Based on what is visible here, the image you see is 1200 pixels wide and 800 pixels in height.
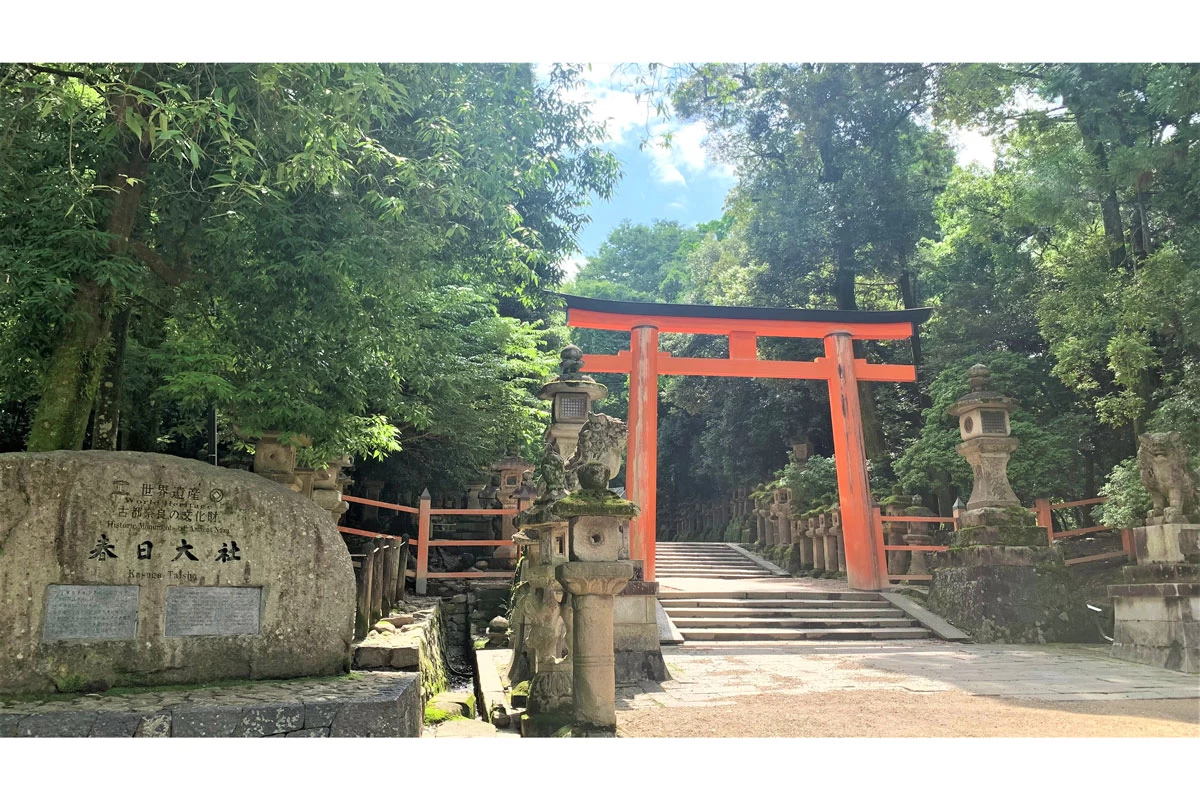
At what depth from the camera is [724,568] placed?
17.5 meters

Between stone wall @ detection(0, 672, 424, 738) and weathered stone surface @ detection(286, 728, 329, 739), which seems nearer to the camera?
stone wall @ detection(0, 672, 424, 738)

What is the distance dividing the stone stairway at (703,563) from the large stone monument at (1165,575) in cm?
833

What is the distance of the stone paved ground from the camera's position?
5070 millimetres

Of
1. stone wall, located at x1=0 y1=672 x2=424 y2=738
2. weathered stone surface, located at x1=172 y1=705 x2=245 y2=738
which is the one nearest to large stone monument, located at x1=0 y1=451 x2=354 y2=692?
stone wall, located at x1=0 y1=672 x2=424 y2=738

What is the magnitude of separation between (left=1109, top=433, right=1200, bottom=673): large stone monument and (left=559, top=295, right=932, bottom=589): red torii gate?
180 inches

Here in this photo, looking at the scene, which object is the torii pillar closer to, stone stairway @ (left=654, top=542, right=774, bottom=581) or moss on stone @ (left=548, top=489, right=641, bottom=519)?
stone stairway @ (left=654, top=542, right=774, bottom=581)

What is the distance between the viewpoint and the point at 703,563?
59.9 ft

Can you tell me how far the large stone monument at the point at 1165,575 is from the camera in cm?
729

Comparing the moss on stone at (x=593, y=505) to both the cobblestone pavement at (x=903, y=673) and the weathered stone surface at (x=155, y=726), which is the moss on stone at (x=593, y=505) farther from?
the weathered stone surface at (x=155, y=726)

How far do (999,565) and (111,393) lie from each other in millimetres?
9700

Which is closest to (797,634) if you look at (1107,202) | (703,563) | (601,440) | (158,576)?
(601,440)

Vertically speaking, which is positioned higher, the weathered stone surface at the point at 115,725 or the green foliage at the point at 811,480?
the green foliage at the point at 811,480

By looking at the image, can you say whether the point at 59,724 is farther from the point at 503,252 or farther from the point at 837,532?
the point at 837,532

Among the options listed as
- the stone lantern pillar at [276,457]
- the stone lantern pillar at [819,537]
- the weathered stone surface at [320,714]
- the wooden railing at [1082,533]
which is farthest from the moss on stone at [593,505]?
the stone lantern pillar at [819,537]
